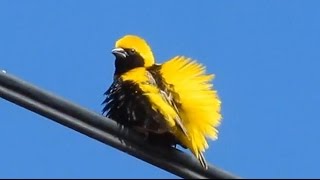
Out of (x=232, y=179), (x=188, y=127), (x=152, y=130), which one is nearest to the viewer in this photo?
(x=232, y=179)

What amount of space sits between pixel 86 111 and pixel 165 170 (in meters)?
0.34

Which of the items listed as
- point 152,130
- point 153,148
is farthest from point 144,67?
point 153,148

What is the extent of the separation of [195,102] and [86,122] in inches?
51.8

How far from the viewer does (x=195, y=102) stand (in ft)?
13.4

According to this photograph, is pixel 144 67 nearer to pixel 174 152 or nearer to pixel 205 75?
pixel 205 75

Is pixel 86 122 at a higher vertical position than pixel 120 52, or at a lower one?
lower

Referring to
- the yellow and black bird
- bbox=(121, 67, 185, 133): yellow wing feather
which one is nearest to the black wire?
the yellow and black bird

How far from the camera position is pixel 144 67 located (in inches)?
184

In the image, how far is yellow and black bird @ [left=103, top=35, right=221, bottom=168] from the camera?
3885 millimetres

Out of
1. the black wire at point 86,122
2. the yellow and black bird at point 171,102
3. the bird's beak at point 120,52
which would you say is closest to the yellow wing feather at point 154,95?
the yellow and black bird at point 171,102

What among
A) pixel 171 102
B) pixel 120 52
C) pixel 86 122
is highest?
pixel 120 52

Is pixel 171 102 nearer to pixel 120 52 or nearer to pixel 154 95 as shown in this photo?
pixel 154 95

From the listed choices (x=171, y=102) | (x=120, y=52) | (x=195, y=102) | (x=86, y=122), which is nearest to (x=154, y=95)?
(x=171, y=102)

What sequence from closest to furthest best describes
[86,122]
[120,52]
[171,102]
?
[86,122], [171,102], [120,52]
